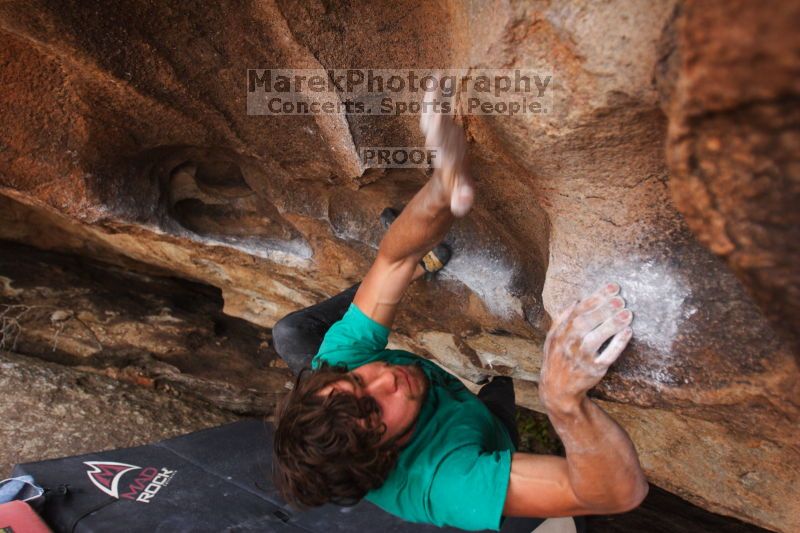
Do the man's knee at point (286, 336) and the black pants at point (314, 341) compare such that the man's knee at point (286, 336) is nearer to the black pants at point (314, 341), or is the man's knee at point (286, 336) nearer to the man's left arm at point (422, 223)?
the black pants at point (314, 341)

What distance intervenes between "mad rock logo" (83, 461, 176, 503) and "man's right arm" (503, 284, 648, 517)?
1343 millimetres

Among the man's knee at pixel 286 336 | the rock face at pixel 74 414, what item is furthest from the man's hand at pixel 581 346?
the rock face at pixel 74 414

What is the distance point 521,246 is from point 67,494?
5.07ft

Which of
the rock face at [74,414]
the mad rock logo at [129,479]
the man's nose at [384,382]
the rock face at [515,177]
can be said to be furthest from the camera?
the rock face at [74,414]

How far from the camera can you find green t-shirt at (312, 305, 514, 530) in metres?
1.27

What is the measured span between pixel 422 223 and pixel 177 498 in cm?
127

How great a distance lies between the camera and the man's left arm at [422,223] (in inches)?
51.4

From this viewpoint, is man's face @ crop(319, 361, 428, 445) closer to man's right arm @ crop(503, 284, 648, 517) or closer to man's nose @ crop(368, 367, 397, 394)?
man's nose @ crop(368, 367, 397, 394)

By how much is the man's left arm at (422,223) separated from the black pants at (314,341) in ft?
1.19

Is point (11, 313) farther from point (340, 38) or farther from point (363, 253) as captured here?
point (340, 38)

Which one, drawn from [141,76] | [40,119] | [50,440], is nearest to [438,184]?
[141,76]

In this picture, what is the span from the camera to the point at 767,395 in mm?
1286

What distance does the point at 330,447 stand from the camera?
130 cm

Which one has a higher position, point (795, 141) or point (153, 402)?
point (795, 141)
